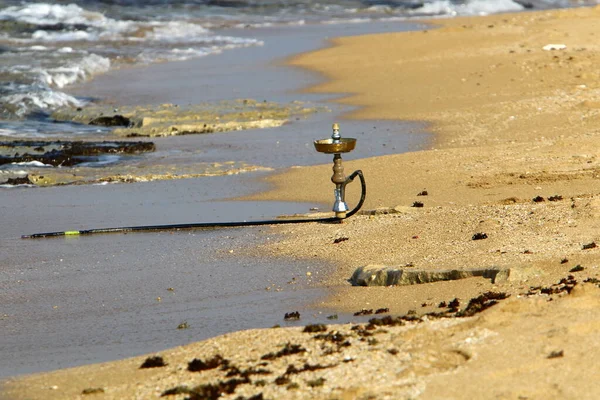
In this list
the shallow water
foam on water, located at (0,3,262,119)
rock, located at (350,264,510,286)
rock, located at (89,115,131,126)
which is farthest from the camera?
foam on water, located at (0,3,262,119)

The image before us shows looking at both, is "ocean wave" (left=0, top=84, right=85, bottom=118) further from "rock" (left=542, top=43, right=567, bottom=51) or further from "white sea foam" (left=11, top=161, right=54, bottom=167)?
"rock" (left=542, top=43, right=567, bottom=51)

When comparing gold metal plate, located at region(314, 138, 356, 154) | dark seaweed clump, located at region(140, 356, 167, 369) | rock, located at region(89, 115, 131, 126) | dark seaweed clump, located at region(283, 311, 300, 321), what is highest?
rock, located at region(89, 115, 131, 126)

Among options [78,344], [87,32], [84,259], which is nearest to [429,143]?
[84,259]

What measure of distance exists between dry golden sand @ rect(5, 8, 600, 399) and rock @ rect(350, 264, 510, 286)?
72 millimetres

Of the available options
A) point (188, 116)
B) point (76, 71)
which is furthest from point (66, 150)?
point (76, 71)

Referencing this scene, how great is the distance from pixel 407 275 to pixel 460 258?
648 millimetres

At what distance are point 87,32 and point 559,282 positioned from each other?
31.8 meters

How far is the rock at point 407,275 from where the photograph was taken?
23.2ft

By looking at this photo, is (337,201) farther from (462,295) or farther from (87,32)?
(87,32)

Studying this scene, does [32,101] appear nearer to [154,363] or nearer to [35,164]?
[35,164]

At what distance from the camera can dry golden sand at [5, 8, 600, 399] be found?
528 cm

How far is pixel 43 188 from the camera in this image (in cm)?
1259

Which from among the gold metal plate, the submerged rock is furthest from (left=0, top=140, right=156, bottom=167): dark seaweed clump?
the gold metal plate

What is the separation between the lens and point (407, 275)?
23.9 feet
